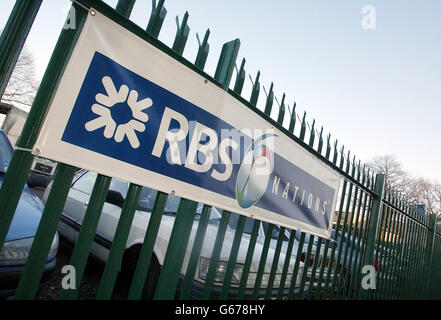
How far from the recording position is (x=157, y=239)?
2.84 metres

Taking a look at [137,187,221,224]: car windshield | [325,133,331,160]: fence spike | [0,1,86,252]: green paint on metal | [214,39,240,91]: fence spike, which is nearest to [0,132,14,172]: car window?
[137,187,221,224]: car windshield

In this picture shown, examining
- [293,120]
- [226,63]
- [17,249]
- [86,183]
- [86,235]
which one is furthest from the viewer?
[86,183]

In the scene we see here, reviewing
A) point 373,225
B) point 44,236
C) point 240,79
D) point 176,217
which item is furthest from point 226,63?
point 373,225

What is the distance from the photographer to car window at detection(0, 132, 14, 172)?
Result: 2.73 m

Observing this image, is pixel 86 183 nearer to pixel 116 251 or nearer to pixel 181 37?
pixel 116 251

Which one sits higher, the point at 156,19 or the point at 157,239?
the point at 156,19

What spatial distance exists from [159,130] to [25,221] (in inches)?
62.5

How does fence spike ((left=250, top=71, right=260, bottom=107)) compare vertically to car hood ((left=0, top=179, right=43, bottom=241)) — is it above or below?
above

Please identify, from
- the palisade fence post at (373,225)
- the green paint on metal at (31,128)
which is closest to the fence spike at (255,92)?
the green paint on metal at (31,128)

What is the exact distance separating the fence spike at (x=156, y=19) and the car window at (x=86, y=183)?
3194 mm

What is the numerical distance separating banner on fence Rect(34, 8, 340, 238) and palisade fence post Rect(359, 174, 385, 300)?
2.03 meters

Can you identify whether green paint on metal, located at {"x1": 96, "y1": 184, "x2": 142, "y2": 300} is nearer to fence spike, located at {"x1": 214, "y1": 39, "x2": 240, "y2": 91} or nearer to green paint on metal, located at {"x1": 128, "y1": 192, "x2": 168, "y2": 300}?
green paint on metal, located at {"x1": 128, "y1": 192, "x2": 168, "y2": 300}
